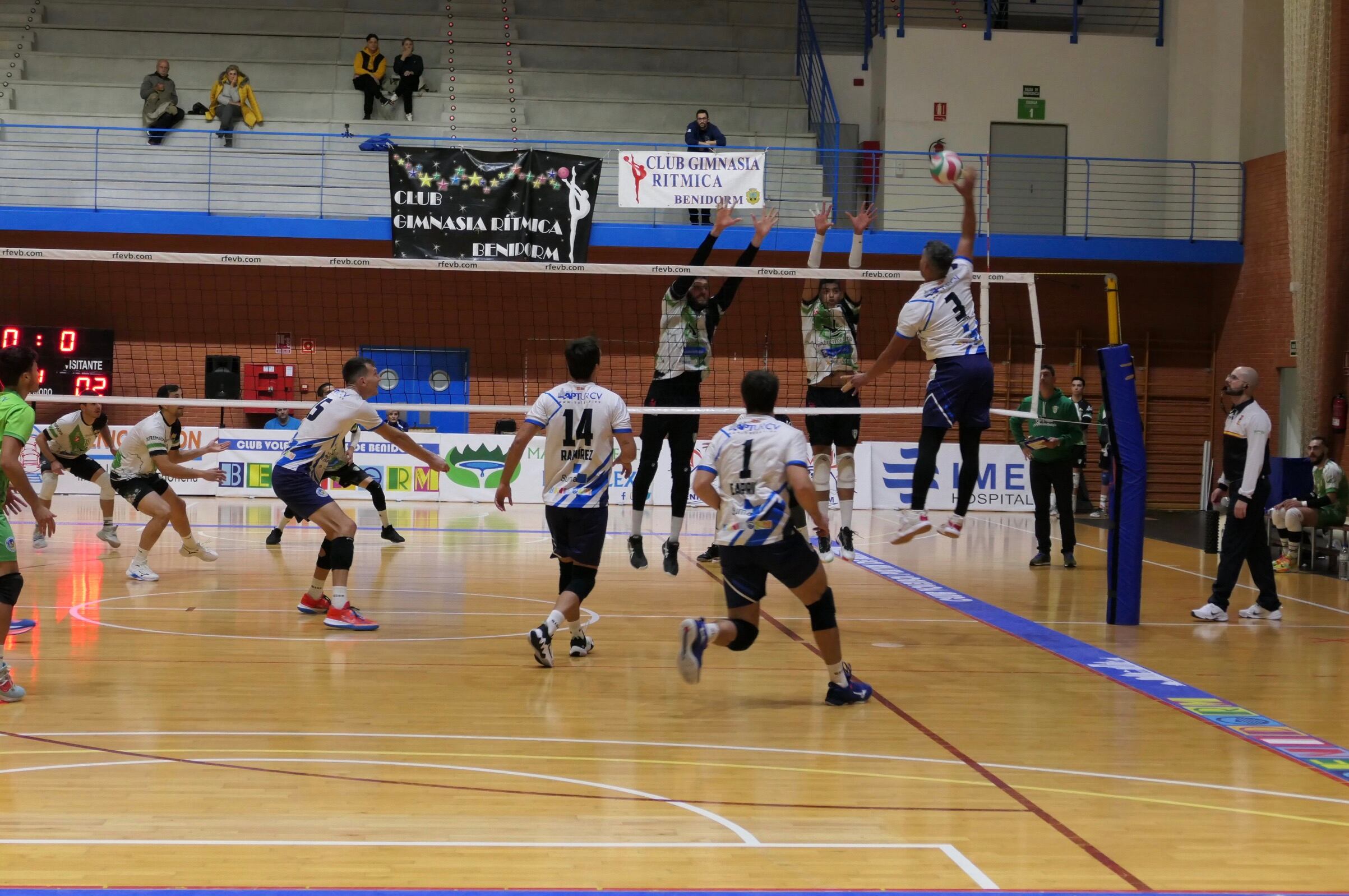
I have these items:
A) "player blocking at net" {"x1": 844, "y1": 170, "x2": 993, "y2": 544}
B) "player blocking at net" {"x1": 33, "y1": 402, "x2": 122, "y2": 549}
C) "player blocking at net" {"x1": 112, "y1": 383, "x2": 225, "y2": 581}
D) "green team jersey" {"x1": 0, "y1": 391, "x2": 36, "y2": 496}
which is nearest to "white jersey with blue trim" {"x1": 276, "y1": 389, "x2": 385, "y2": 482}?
"green team jersey" {"x1": 0, "y1": 391, "x2": 36, "y2": 496}

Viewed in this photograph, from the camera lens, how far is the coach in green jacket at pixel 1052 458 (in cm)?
1206

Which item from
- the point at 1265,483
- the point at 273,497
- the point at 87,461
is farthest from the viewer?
the point at 273,497

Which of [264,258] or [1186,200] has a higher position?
[1186,200]

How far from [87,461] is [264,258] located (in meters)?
3.69

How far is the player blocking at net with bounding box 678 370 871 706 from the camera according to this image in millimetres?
5957

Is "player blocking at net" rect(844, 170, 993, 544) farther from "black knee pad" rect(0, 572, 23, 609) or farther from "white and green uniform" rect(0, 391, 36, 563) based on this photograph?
"black knee pad" rect(0, 572, 23, 609)

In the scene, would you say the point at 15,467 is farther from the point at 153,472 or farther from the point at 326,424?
the point at 153,472

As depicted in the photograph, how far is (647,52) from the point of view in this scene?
23.1 metres

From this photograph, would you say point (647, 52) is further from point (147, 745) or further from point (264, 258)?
point (147, 745)

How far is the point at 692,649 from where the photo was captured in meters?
5.87

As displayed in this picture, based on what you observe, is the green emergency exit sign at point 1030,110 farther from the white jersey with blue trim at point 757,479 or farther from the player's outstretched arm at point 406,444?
the white jersey with blue trim at point 757,479

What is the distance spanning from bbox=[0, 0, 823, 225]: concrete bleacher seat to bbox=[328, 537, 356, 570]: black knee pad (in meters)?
12.3

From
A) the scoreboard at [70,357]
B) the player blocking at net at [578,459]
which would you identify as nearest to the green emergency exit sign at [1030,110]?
the scoreboard at [70,357]

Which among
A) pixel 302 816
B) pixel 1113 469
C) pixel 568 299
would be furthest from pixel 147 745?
pixel 568 299
